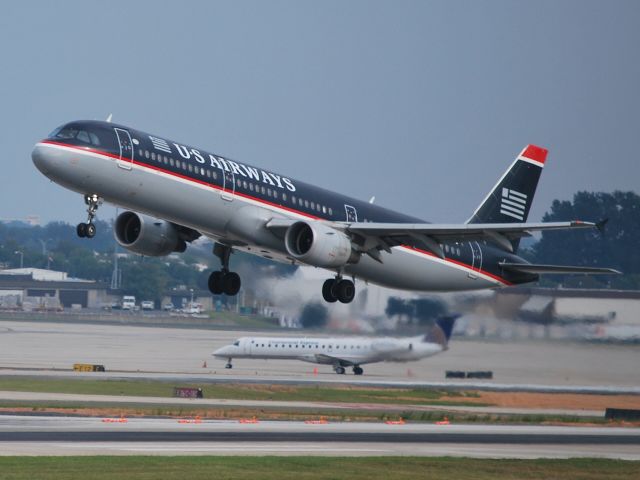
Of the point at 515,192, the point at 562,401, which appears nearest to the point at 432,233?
the point at 515,192

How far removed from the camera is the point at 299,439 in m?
58.1

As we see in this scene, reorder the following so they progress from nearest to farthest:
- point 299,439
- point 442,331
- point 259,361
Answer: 1. point 299,439
2. point 442,331
3. point 259,361

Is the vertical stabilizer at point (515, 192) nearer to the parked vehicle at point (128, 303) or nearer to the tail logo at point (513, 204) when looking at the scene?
the tail logo at point (513, 204)

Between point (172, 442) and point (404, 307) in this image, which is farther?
point (404, 307)

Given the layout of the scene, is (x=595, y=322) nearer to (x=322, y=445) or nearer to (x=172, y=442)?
(x=322, y=445)

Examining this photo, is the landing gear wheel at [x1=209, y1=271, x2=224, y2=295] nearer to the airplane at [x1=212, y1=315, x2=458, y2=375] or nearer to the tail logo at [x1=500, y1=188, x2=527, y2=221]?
the tail logo at [x1=500, y1=188, x2=527, y2=221]

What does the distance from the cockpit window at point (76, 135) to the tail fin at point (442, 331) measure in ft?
104

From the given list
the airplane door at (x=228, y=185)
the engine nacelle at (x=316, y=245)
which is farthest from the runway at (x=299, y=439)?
the airplane door at (x=228, y=185)

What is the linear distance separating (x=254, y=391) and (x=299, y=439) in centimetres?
3226

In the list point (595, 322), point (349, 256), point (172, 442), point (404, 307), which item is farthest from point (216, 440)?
point (595, 322)

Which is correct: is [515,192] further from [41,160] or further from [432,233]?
[41,160]

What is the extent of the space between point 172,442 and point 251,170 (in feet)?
38.4

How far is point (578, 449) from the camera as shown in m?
58.4

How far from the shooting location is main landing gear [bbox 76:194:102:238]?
1897 inches
